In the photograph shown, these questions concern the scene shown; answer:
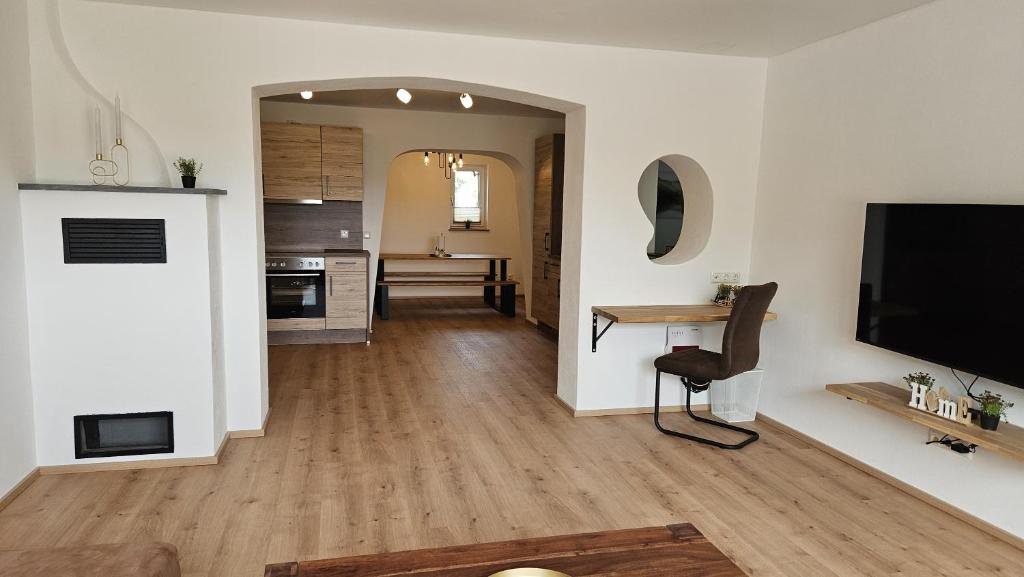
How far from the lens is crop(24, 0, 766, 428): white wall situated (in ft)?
11.6

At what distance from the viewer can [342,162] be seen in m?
6.85

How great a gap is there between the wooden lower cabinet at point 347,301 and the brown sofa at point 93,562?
4888 mm

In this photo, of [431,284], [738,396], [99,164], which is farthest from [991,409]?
[431,284]

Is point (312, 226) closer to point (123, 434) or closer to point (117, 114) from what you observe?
point (117, 114)

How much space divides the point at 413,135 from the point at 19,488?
205 inches

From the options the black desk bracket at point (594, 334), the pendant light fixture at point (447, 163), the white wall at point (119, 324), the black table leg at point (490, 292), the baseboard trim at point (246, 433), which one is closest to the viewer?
the white wall at point (119, 324)

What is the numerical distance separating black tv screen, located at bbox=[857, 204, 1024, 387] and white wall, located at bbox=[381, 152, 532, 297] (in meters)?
7.08

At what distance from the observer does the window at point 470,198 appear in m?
10.6

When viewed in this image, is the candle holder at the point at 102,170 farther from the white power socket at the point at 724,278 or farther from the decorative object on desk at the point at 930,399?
the decorative object on desk at the point at 930,399

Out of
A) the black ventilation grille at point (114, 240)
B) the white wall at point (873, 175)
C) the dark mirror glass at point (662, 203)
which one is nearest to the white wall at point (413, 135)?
the dark mirror glass at point (662, 203)

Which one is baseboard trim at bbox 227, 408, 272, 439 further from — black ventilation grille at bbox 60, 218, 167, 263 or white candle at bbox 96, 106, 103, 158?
white candle at bbox 96, 106, 103, 158

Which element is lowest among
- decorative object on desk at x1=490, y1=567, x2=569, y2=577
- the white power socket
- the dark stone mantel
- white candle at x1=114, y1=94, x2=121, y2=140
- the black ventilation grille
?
decorative object on desk at x1=490, y1=567, x2=569, y2=577

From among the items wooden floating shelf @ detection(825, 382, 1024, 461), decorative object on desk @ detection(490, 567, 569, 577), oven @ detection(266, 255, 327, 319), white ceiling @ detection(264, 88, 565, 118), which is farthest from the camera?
oven @ detection(266, 255, 327, 319)

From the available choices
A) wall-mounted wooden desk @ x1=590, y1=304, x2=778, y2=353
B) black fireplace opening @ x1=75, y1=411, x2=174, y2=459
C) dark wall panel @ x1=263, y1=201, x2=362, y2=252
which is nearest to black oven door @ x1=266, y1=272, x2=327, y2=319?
dark wall panel @ x1=263, y1=201, x2=362, y2=252
